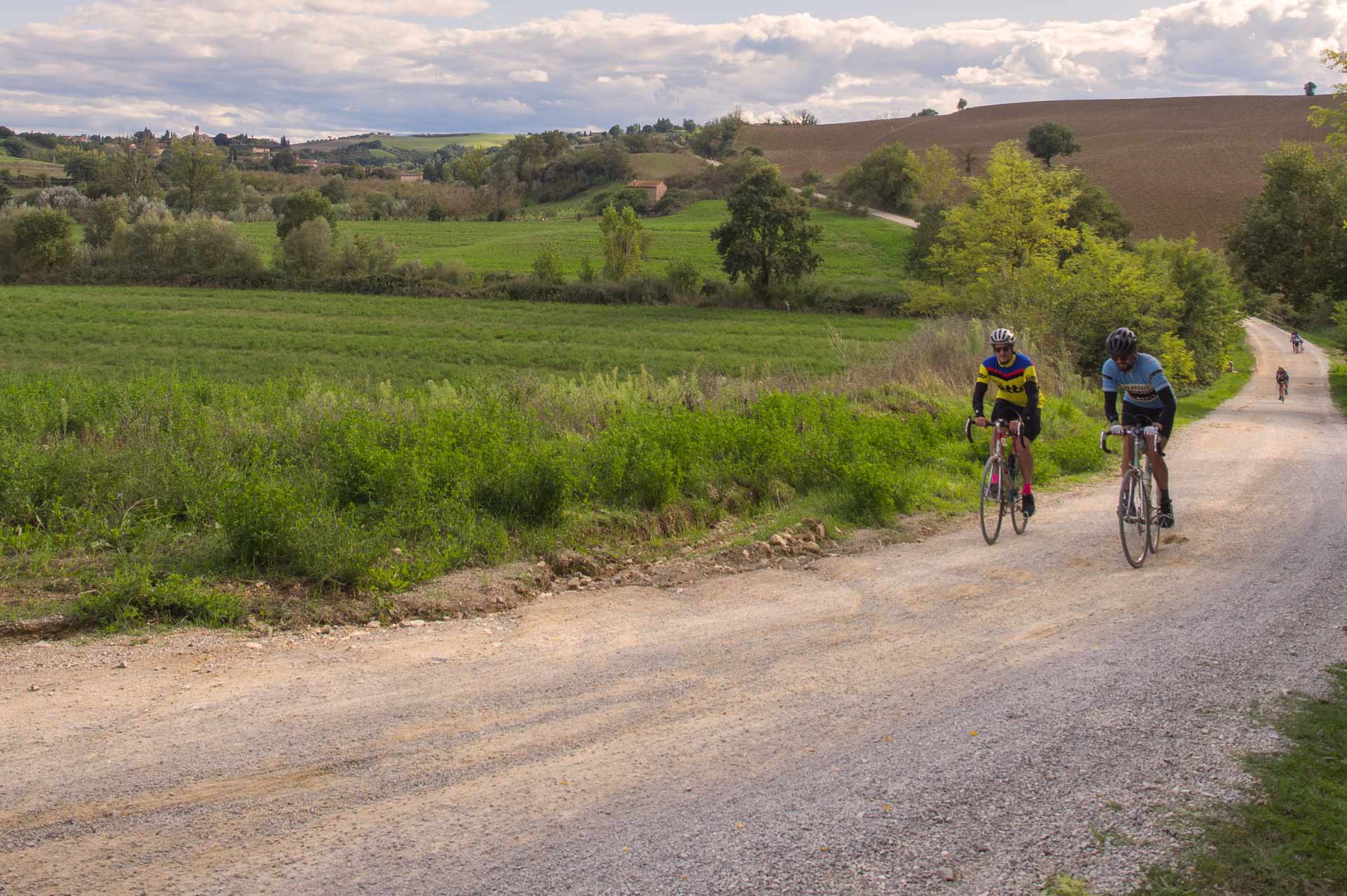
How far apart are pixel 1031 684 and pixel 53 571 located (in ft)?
23.3

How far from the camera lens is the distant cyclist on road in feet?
31.3

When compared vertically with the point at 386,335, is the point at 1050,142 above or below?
above

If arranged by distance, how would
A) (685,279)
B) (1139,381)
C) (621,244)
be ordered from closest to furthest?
(1139,381) → (685,279) → (621,244)

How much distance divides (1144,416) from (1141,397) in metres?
0.21

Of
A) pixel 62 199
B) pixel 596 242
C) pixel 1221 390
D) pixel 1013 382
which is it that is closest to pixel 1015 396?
pixel 1013 382

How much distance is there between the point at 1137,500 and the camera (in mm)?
9609

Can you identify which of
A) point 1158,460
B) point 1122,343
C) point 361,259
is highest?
point 361,259

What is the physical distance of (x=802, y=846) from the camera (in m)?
4.22

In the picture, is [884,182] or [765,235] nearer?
[765,235]

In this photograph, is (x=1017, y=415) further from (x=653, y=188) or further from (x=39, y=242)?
(x=653, y=188)

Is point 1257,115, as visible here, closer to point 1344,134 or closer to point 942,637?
point 1344,134

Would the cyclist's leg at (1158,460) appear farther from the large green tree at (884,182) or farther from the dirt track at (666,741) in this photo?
the large green tree at (884,182)

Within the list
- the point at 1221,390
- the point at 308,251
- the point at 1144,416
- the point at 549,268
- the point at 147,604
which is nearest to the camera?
the point at 147,604

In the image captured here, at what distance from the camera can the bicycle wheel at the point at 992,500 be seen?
10.5 metres
